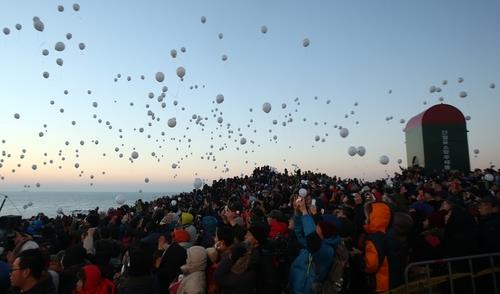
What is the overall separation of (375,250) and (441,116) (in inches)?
676

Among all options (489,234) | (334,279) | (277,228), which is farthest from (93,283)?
(489,234)

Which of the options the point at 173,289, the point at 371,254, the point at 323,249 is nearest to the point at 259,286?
the point at 323,249

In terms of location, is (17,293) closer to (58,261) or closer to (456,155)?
(58,261)

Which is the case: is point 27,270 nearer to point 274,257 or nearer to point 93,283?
point 93,283

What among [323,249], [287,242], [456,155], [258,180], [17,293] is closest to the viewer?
[17,293]

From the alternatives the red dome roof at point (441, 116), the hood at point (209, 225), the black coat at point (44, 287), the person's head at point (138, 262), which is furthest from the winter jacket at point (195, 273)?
the red dome roof at point (441, 116)

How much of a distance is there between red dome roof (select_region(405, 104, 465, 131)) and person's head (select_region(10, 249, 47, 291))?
19.0 m

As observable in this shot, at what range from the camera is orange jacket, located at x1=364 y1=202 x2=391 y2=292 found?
13.1 feet

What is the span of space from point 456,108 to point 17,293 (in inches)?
816

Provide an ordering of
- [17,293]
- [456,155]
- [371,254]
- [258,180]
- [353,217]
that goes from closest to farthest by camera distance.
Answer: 1. [17,293]
2. [371,254]
3. [353,217]
4. [456,155]
5. [258,180]

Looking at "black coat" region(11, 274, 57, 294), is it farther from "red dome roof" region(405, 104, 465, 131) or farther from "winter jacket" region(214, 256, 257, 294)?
"red dome roof" region(405, 104, 465, 131)

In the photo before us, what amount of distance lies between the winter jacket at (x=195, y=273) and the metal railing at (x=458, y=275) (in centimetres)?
229

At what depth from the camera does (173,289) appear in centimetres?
388

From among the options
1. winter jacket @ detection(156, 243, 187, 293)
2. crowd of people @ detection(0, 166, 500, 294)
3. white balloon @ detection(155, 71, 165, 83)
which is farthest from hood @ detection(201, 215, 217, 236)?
white balloon @ detection(155, 71, 165, 83)
